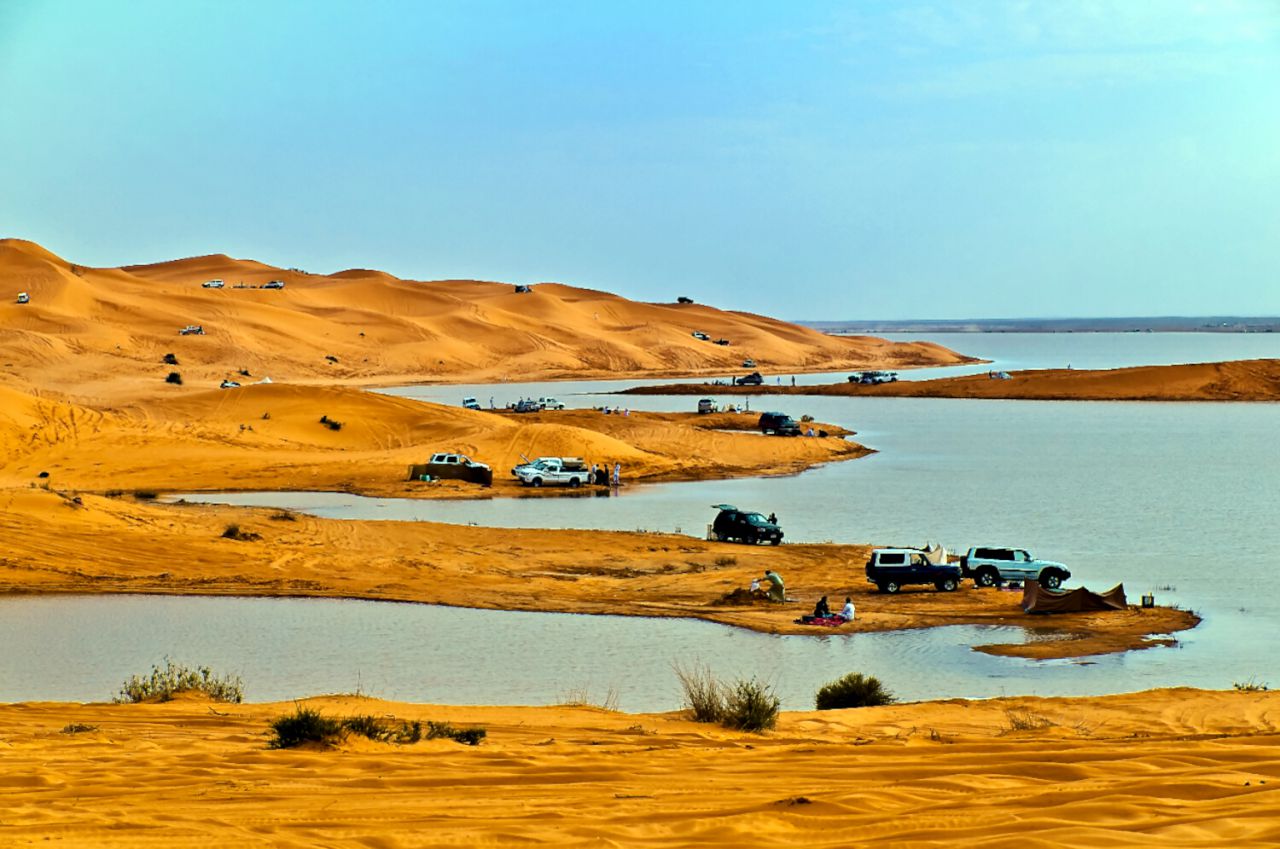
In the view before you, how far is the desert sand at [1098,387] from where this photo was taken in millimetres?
103938

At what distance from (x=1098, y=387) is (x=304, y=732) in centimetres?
10265

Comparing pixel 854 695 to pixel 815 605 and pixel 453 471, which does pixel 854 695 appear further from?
pixel 453 471

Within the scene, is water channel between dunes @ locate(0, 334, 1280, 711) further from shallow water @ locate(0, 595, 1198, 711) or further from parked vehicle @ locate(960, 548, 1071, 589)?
parked vehicle @ locate(960, 548, 1071, 589)

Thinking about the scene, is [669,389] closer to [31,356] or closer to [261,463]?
[31,356]

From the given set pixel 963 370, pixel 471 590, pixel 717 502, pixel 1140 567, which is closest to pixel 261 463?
pixel 717 502

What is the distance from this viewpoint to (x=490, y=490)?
47.7m

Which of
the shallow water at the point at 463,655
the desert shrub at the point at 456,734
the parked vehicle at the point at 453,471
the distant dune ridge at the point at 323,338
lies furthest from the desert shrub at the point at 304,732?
the distant dune ridge at the point at 323,338

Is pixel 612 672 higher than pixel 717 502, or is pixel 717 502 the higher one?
pixel 717 502

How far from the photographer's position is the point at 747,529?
3428 centimetres

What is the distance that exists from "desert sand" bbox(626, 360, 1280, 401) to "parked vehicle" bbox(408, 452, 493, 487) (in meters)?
61.8

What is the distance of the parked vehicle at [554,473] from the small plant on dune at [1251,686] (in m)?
30.9

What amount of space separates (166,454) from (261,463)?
11.6 ft

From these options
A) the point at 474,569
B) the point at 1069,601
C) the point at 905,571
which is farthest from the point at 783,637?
the point at 474,569

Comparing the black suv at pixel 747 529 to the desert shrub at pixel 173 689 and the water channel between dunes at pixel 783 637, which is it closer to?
the water channel between dunes at pixel 783 637
